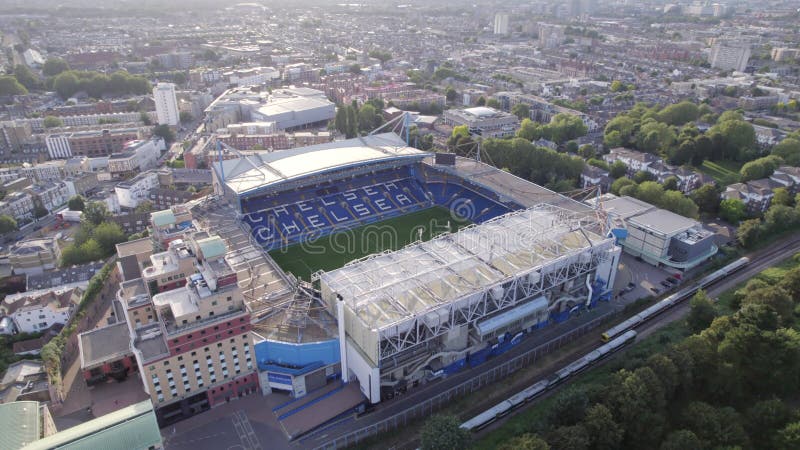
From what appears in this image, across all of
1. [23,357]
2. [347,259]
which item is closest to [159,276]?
[23,357]

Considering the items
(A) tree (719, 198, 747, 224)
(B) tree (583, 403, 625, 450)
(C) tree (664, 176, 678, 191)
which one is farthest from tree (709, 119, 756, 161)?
(B) tree (583, 403, 625, 450)

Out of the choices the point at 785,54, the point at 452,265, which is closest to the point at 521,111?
the point at 452,265

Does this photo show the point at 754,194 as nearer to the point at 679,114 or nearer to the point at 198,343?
the point at 679,114

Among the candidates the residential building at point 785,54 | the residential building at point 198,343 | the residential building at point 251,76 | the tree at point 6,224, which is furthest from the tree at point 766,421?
the residential building at point 785,54

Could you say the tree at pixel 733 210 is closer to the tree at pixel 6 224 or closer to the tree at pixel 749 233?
the tree at pixel 749 233

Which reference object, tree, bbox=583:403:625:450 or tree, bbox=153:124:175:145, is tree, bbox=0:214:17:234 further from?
tree, bbox=583:403:625:450

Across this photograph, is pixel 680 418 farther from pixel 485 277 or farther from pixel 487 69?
pixel 487 69
